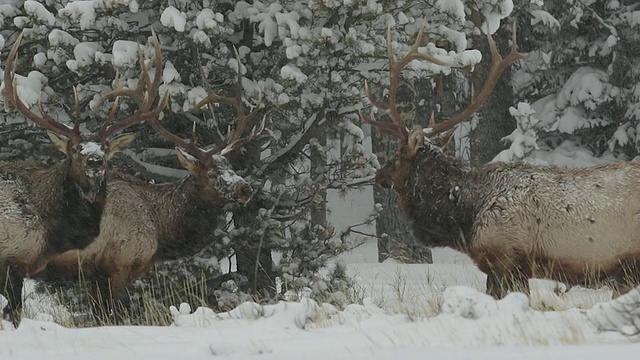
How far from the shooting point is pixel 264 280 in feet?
32.1

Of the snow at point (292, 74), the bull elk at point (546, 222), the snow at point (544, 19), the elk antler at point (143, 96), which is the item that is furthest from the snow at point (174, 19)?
the snow at point (544, 19)

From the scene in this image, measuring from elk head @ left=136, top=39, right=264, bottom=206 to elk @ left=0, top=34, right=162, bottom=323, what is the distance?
2.26 feet

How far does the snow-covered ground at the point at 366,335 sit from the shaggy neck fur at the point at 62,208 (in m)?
2.40

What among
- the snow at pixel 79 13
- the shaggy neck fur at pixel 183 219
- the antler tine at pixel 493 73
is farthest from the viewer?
the shaggy neck fur at pixel 183 219

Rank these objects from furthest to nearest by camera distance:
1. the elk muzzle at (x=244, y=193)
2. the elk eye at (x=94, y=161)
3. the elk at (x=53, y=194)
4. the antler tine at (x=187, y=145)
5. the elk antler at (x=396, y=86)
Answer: the antler tine at (x=187, y=145) < the elk muzzle at (x=244, y=193) < the elk antler at (x=396, y=86) < the elk eye at (x=94, y=161) < the elk at (x=53, y=194)

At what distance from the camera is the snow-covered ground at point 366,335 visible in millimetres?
4312

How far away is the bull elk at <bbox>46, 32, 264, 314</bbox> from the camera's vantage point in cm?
860

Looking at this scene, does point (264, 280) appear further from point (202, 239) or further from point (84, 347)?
point (84, 347)

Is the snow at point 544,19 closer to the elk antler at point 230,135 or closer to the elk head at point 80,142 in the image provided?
the elk antler at point 230,135

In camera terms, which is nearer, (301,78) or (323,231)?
(301,78)

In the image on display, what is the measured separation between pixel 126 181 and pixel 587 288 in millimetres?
4138

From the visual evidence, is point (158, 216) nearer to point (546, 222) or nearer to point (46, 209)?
point (46, 209)

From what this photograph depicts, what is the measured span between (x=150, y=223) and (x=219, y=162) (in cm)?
83

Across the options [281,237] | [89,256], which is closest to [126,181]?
[89,256]
